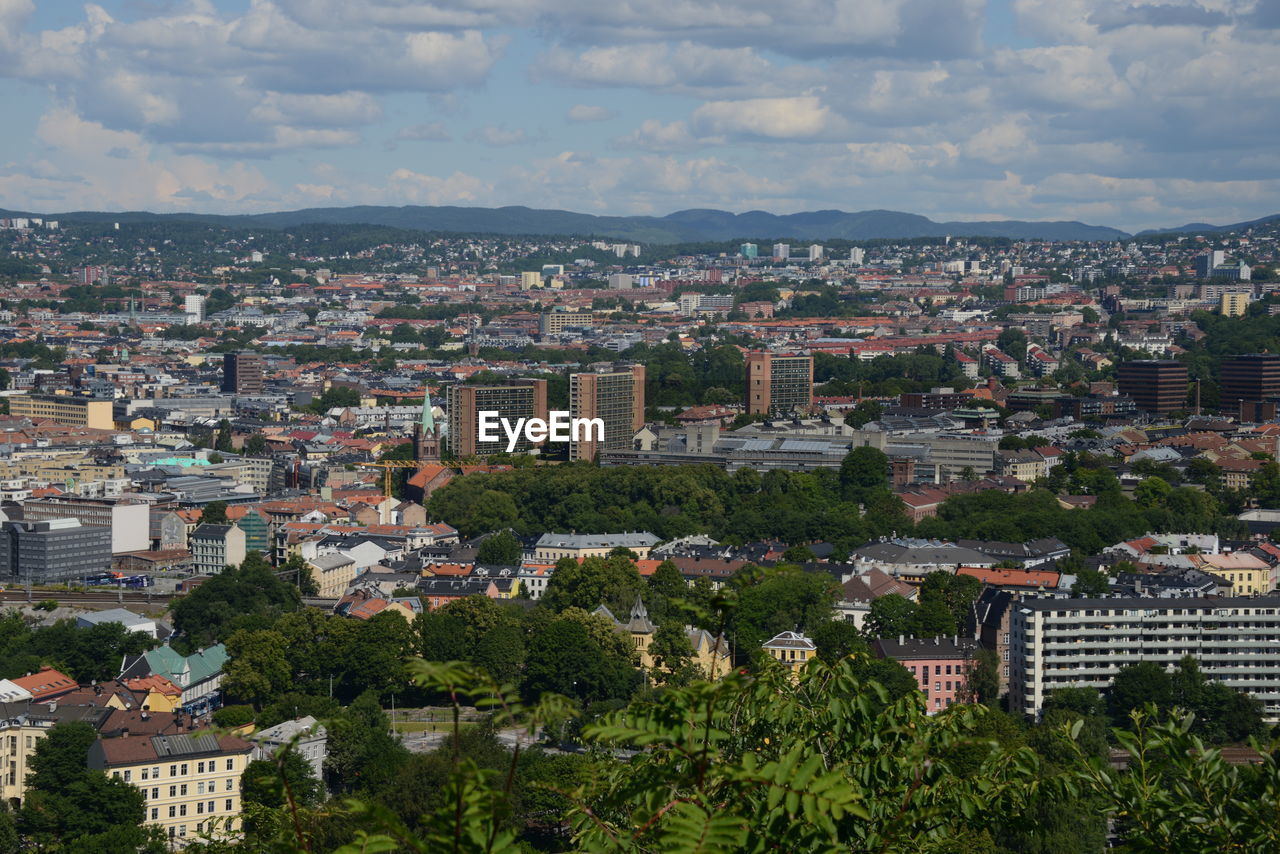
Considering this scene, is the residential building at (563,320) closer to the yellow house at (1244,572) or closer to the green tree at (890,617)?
the yellow house at (1244,572)

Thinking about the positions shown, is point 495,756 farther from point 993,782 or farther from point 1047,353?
point 1047,353

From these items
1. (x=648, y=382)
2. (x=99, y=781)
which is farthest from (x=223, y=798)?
(x=648, y=382)

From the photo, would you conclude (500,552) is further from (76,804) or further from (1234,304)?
(1234,304)

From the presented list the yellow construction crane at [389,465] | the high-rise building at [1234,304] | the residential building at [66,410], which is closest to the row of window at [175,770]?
the yellow construction crane at [389,465]

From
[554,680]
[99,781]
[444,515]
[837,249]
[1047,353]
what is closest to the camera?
[99,781]

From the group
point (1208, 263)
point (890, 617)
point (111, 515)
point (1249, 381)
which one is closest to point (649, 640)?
point (890, 617)

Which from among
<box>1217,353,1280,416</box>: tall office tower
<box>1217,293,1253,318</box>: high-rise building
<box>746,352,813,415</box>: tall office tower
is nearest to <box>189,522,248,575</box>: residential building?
<box>746,352,813,415</box>: tall office tower
